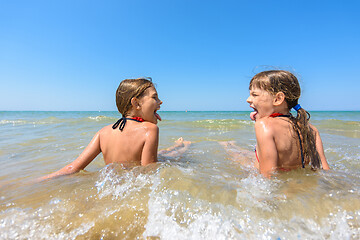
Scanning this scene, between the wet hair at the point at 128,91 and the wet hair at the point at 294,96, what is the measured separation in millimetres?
1291

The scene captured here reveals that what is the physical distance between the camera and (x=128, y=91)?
89.3 inches

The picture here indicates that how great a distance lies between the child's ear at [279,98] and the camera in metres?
1.95

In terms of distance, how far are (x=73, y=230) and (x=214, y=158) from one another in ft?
7.40

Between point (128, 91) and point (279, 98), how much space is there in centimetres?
166

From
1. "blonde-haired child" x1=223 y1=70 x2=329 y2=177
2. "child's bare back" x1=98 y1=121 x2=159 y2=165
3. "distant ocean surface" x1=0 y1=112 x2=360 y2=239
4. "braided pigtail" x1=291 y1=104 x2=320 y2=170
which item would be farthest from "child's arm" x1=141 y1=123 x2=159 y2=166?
"braided pigtail" x1=291 y1=104 x2=320 y2=170

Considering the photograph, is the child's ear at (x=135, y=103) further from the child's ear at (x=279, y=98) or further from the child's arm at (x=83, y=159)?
the child's ear at (x=279, y=98)

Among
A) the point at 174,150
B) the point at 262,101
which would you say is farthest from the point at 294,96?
the point at 174,150

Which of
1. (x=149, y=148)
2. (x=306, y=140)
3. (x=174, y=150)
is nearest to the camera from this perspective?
(x=306, y=140)

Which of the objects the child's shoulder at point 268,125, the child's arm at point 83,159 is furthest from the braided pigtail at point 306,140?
the child's arm at point 83,159

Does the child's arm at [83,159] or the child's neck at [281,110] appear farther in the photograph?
the child's arm at [83,159]

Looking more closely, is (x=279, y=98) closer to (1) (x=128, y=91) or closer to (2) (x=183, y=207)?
(2) (x=183, y=207)

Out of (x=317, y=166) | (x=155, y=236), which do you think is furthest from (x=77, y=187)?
(x=317, y=166)

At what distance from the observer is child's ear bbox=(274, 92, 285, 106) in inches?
76.6

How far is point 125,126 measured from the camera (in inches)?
84.0
